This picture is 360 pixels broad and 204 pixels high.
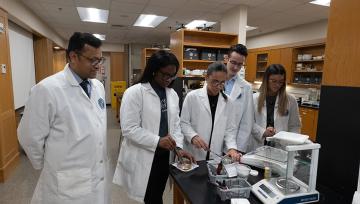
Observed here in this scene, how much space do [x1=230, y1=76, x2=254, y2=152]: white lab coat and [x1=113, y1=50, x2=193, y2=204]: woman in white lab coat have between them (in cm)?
60

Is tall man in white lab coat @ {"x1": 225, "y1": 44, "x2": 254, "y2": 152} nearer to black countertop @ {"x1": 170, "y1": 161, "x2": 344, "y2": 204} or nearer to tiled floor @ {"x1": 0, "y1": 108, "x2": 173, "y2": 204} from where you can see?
black countertop @ {"x1": 170, "y1": 161, "x2": 344, "y2": 204}

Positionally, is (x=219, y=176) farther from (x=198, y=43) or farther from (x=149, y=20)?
(x=149, y=20)

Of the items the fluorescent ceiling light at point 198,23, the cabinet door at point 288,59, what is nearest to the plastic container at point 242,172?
the fluorescent ceiling light at point 198,23

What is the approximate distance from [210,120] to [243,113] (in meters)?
0.39

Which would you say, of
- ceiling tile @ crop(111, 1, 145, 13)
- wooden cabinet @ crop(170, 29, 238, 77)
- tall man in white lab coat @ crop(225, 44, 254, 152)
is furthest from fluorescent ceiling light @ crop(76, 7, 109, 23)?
tall man in white lab coat @ crop(225, 44, 254, 152)

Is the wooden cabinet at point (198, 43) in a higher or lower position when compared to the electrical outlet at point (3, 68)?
higher

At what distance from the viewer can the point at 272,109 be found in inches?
79.9

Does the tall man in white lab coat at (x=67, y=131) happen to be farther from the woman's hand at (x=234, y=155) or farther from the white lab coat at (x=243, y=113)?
the white lab coat at (x=243, y=113)

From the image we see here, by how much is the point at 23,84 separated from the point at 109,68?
547cm

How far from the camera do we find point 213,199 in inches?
43.2

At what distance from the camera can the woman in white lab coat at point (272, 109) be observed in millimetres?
1984

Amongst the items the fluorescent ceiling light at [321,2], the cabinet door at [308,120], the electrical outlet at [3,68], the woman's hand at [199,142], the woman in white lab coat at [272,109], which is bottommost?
the cabinet door at [308,120]

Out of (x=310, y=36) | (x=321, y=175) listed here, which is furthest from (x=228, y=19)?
(x=321, y=175)

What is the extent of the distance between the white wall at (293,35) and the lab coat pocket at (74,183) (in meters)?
5.65
